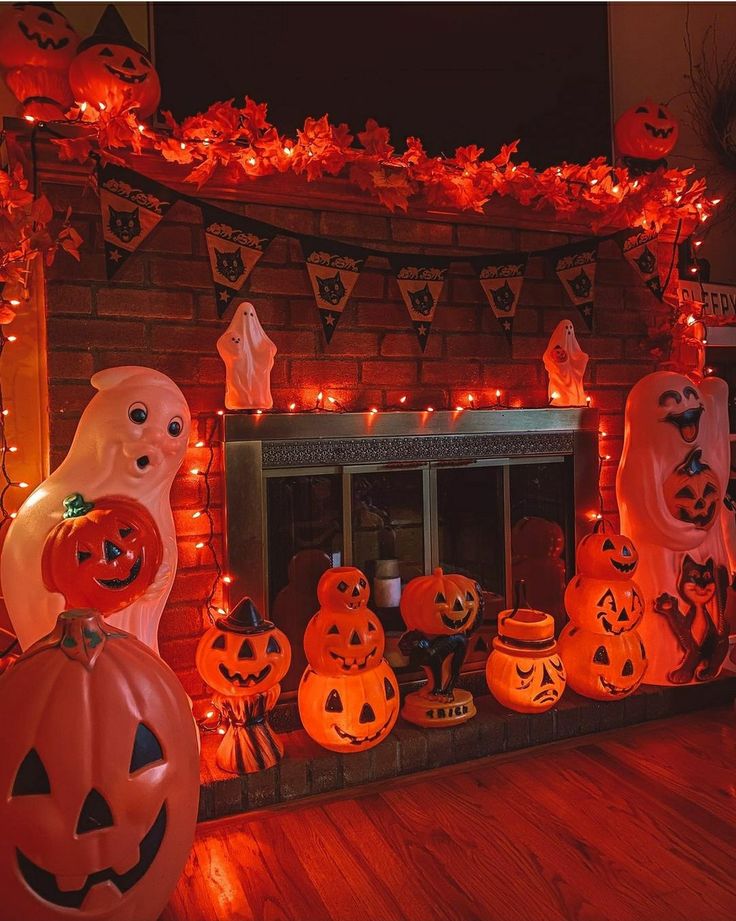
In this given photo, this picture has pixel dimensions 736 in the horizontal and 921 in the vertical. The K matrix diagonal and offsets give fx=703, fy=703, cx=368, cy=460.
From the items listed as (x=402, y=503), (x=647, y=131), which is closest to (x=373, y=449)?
(x=402, y=503)

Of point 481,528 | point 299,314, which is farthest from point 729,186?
point 299,314

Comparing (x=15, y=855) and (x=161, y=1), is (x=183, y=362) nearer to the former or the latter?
(x=161, y=1)

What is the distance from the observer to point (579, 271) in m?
2.76

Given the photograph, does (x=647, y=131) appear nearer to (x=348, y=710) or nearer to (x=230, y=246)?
(x=230, y=246)

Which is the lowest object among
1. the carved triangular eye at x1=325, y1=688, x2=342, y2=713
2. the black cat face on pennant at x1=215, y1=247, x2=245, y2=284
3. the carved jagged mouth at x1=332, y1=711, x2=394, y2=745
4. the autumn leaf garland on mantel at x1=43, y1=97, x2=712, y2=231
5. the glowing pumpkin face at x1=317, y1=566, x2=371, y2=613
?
the carved jagged mouth at x1=332, y1=711, x2=394, y2=745

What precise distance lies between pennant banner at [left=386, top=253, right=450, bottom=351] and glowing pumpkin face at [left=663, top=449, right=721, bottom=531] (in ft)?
3.35

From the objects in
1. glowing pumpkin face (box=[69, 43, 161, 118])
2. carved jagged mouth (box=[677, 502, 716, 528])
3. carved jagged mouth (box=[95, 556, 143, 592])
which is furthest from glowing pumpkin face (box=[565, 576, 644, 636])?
glowing pumpkin face (box=[69, 43, 161, 118])

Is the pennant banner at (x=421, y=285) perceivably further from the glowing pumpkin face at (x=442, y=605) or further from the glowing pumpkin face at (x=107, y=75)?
the glowing pumpkin face at (x=107, y=75)

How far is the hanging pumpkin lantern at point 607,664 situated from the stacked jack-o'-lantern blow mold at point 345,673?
0.73 meters

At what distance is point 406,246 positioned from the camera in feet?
8.33

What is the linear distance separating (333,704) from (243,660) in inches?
12.6

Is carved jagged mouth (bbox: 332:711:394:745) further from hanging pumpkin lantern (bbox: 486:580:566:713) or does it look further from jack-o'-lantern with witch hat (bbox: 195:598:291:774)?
hanging pumpkin lantern (bbox: 486:580:566:713)

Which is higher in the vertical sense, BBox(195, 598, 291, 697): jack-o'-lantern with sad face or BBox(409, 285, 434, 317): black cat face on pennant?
BBox(409, 285, 434, 317): black cat face on pennant

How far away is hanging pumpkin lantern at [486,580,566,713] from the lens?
230 centimetres
